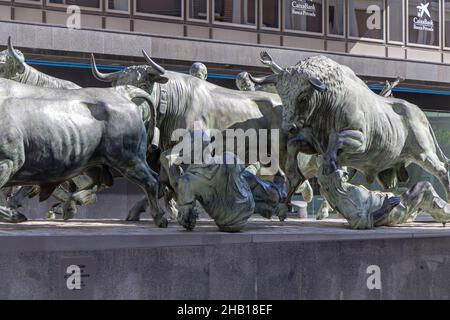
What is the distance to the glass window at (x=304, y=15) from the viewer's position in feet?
69.5

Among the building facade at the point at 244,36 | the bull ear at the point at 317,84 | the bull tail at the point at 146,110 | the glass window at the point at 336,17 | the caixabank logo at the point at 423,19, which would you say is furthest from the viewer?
the caixabank logo at the point at 423,19

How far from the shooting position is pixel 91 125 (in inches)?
301

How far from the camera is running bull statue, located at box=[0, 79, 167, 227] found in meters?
7.14

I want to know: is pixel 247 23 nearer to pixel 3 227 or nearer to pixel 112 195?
pixel 112 195

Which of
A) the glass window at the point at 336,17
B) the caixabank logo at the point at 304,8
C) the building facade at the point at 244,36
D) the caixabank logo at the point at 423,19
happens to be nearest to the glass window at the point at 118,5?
the building facade at the point at 244,36

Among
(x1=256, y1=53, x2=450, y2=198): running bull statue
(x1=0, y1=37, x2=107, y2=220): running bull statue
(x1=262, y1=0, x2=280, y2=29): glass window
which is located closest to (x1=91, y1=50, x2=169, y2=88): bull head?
(x1=0, y1=37, x2=107, y2=220): running bull statue

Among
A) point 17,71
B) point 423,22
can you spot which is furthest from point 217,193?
point 423,22

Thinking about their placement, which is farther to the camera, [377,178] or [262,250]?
[377,178]

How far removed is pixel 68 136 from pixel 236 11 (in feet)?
44.5

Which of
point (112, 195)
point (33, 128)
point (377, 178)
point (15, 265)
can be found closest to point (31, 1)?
point (112, 195)

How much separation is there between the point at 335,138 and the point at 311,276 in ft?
6.84

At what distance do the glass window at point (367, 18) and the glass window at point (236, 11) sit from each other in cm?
301

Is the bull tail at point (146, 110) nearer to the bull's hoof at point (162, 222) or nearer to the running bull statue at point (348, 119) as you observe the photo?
the bull's hoof at point (162, 222)

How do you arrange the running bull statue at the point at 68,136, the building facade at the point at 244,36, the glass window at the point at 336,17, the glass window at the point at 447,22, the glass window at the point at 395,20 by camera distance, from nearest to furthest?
the running bull statue at the point at 68,136
the building facade at the point at 244,36
the glass window at the point at 336,17
the glass window at the point at 395,20
the glass window at the point at 447,22
